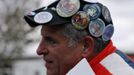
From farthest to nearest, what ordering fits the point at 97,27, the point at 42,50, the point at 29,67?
1. the point at 29,67
2. the point at 97,27
3. the point at 42,50

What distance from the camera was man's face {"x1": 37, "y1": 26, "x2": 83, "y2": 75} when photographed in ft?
12.8

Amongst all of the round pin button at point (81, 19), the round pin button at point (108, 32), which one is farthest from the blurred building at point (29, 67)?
the round pin button at point (81, 19)

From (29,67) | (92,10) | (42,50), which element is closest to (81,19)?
(92,10)

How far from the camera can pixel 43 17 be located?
389 centimetres

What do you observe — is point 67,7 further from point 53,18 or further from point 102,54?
point 102,54

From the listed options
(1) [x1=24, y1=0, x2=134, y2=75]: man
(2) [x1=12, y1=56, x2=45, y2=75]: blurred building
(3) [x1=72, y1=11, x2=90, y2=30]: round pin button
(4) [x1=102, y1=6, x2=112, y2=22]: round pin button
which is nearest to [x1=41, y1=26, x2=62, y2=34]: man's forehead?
(1) [x1=24, y1=0, x2=134, y2=75]: man

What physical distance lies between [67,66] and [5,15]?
21116 millimetres

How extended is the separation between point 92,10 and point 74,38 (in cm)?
22

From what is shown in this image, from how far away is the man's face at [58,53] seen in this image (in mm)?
3891

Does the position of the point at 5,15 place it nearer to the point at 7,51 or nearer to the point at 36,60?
the point at 7,51

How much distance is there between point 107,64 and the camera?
3998mm

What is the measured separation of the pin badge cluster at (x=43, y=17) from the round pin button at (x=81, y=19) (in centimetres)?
16

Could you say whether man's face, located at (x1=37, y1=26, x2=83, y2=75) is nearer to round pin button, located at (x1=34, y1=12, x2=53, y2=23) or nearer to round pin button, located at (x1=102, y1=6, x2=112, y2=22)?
round pin button, located at (x1=34, y1=12, x2=53, y2=23)

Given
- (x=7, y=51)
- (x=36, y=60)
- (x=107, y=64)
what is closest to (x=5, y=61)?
(x=7, y=51)
